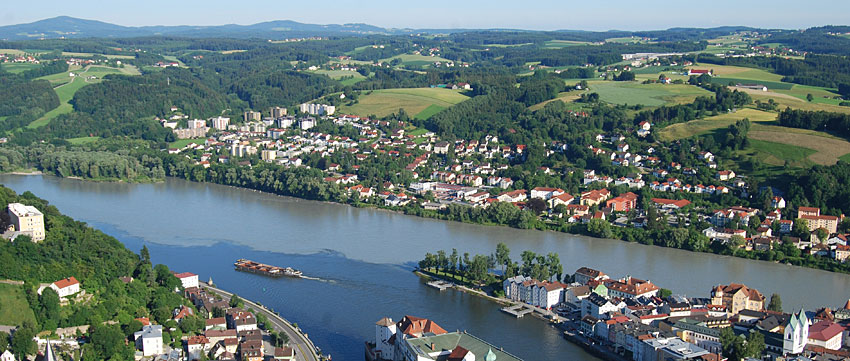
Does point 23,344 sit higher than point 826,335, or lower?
higher

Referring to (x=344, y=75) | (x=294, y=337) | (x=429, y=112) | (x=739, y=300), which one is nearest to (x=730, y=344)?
(x=739, y=300)

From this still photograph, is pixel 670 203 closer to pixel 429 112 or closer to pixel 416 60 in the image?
pixel 429 112

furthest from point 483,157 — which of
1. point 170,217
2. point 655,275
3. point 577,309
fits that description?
point 577,309

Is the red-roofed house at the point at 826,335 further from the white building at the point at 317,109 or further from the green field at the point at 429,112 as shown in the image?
the white building at the point at 317,109

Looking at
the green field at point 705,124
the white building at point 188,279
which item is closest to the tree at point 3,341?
the white building at point 188,279

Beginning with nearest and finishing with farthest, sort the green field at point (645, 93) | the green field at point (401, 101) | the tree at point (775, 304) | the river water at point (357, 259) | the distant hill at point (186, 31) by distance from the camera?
the river water at point (357, 259)
the tree at point (775, 304)
the green field at point (645, 93)
the green field at point (401, 101)
the distant hill at point (186, 31)

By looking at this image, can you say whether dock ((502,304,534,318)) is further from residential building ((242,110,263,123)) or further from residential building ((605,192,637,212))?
residential building ((242,110,263,123))

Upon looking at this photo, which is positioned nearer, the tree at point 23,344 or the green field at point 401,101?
the tree at point 23,344

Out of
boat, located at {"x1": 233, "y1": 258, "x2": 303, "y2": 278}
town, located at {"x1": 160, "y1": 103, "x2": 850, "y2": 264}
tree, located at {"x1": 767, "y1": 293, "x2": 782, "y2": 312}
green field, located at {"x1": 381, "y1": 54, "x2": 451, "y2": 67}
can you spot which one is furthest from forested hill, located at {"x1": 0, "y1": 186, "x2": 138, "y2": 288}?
green field, located at {"x1": 381, "y1": 54, "x2": 451, "y2": 67}
